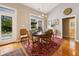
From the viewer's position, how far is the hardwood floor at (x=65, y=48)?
2.80 m

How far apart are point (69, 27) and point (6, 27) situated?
1.86m

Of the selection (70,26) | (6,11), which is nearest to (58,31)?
(70,26)

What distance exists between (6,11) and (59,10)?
1.54m

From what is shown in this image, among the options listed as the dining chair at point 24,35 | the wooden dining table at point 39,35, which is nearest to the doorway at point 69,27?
the wooden dining table at point 39,35

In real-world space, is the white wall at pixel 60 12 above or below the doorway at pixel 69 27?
above

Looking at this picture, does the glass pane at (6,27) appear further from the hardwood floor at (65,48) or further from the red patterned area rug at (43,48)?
the red patterned area rug at (43,48)

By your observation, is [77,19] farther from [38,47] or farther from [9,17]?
[9,17]

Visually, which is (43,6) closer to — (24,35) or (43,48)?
(24,35)

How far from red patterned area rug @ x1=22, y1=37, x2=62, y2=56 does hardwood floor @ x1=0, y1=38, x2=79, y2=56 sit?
134 millimetres

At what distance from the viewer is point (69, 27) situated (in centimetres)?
294

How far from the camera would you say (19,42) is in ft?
9.48

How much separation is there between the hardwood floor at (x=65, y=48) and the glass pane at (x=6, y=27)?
0.30 metres

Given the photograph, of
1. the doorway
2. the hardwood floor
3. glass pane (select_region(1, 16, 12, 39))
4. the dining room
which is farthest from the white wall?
glass pane (select_region(1, 16, 12, 39))

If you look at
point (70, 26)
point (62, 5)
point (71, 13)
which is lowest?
point (70, 26)
